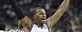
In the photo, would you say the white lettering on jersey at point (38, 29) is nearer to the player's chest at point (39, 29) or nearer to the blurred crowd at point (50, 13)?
Result: the player's chest at point (39, 29)

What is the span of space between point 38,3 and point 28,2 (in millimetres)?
401

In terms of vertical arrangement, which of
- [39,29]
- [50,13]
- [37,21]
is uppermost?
[50,13]

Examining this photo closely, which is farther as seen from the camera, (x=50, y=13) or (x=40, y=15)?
(x=50, y=13)

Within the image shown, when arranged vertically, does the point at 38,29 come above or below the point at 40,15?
below

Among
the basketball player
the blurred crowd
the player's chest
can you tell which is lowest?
the player's chest

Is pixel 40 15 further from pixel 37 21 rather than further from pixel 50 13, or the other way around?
pixel 50 13

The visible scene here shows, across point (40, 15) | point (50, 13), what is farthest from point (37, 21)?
point (50, 13)

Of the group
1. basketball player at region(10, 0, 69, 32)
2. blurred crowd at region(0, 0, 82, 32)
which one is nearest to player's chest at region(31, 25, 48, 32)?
basketball player at region(10, 0, 69, 32)

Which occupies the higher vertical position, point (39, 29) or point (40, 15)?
point (40, 15)

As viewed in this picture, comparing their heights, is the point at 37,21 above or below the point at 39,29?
above

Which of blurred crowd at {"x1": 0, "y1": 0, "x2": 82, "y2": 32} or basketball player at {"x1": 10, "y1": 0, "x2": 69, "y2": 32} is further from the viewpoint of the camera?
blurred crowd at {"x1": 0, "y1": 0, "x2": 82, "y2": 32}

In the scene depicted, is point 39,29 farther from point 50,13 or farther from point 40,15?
point 50,13

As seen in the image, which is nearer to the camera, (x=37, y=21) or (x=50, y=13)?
(x=37, y=21)

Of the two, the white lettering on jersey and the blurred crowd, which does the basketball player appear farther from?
the blurred crowd
